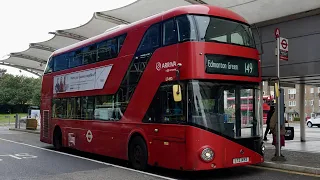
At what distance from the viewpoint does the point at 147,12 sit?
1608 centimetres

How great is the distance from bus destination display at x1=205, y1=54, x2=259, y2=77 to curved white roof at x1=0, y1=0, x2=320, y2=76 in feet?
15.3

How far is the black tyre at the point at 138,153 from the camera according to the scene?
9336 mm

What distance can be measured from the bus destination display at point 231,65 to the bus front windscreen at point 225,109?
29cm

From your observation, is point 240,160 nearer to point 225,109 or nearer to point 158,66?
point 225,109

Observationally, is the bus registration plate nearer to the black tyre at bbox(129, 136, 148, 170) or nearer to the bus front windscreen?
the bus front windscreen

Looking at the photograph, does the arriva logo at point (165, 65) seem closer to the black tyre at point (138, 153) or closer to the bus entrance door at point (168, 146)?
the bus entrance door at point (168, 146)

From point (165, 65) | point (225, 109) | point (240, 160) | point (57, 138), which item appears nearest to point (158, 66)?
point (165, 65)

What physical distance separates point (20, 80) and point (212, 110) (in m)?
77.2

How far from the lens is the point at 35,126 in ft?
99.3

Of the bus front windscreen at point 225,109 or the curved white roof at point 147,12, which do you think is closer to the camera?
the bus front windscreen at point 225,109

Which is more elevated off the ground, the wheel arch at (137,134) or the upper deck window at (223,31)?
Result: the upper deck window at (223,31)

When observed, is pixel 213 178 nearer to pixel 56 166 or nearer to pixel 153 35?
pixel 153 35

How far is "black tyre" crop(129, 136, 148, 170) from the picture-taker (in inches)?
368

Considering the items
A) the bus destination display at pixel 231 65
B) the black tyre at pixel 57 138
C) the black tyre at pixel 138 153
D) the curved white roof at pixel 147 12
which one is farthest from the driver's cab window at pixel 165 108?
the black tyre at pixel 57 138
